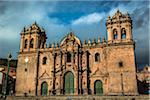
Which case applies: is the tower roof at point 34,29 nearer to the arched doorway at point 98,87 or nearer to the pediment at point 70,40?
the pediment at point 70,40

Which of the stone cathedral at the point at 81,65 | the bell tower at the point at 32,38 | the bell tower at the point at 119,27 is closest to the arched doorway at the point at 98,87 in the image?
the stone cathedral at the point at 81,65

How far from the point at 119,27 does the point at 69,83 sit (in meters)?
13.2

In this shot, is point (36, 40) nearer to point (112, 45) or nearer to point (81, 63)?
point (81, 63)

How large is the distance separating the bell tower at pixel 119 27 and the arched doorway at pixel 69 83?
9234 millimetres

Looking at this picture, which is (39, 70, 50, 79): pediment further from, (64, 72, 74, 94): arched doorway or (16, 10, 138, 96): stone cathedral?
(64, 72, 74, 94): arched doorway

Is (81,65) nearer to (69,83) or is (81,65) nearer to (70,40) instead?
(69,83)

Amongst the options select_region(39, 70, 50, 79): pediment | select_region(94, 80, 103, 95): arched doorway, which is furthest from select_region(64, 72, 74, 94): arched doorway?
select_region(94, 80, 103, 95): arched doorway

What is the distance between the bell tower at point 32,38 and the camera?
143 ft

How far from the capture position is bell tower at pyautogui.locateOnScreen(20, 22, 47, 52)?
143 feet

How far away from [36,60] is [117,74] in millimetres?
15581

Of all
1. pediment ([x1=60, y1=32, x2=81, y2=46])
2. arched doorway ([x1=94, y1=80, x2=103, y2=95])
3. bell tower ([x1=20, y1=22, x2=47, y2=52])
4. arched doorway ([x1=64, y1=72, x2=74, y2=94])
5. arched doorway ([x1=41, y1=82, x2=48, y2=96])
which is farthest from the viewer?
bell tower ([x1=20, y1=22, x2=47, y2=52])

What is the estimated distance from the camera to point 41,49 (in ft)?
141

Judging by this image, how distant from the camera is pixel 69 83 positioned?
3891 cm

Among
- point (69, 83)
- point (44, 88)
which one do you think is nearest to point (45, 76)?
point (44, 88)
